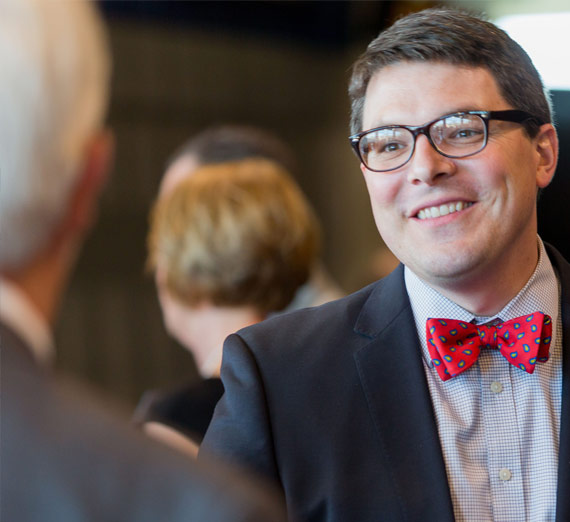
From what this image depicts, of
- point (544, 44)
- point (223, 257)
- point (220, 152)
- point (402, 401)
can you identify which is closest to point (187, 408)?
point (223, 257)

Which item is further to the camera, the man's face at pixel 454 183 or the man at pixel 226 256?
the man at pixel 226 256

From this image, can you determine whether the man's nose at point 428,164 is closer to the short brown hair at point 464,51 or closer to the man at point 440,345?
the man at point 440,345

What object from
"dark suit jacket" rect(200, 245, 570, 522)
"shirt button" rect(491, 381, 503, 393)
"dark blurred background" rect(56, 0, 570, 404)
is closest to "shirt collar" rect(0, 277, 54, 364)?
"dark suit jacket" rect(200, 245, 570, 522)

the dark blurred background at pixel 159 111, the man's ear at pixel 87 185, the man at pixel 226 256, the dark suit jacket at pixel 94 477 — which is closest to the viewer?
the dark suit jacket at pixel 94 477

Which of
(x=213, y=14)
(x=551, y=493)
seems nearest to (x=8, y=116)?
(x=551, y=493)

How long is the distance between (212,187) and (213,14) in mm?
5406

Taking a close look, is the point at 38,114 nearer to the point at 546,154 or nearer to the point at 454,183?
the point at 454,183

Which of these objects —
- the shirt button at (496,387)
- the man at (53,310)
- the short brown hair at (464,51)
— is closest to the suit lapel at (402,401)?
the shirt button at (496,387)

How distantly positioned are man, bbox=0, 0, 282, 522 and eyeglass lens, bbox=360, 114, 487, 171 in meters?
0.51

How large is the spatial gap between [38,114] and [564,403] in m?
0.94

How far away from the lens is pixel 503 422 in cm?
135

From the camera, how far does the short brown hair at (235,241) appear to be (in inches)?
71.7

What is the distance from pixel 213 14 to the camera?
272 inches

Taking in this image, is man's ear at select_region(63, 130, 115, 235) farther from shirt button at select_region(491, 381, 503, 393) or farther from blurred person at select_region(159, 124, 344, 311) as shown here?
blurred person at select_region(159, 124, 344, 311)
